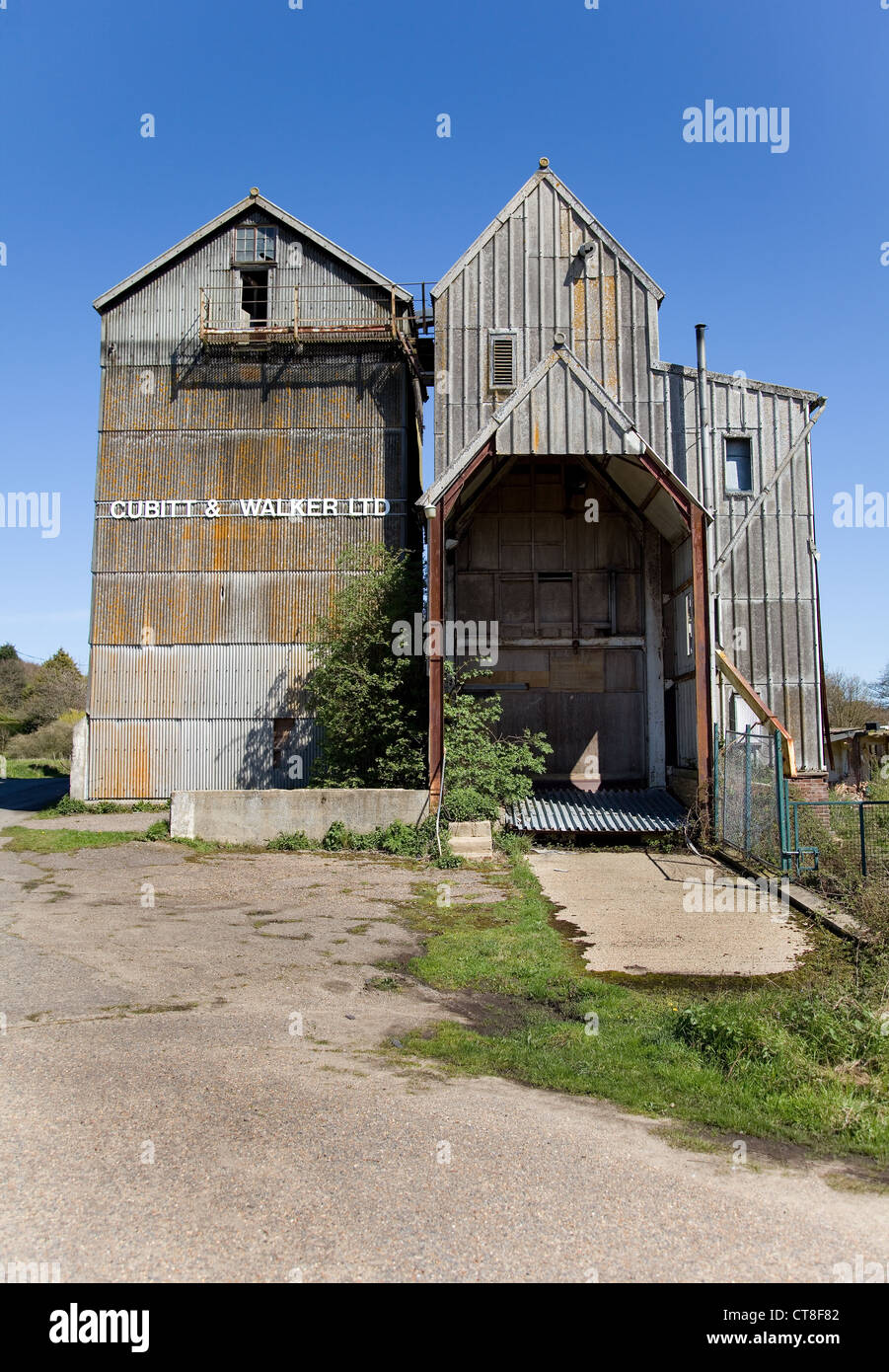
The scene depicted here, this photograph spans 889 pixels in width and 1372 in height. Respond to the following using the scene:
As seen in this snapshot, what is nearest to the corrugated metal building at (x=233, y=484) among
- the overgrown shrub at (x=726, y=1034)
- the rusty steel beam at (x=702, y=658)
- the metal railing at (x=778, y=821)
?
the rusty steel beam at (x=702, y=658)

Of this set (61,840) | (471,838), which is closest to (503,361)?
(471,838)

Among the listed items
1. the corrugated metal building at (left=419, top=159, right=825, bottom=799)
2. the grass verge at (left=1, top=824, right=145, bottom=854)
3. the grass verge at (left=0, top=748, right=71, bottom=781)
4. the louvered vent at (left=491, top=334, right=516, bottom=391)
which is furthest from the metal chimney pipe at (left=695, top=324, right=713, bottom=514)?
the grass verge at (left=0, top=748, right=71, bottom=781)

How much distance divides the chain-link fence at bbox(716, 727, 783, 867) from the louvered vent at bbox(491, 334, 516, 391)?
9.09 m

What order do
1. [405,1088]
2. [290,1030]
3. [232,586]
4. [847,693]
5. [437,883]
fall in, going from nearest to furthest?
[405,1088] → [290,1030] → [437,883] → [232,586] → [847,693]

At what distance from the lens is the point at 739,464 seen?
789 inches

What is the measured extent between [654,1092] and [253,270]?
24.9 meters

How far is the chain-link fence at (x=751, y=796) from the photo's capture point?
13969mm

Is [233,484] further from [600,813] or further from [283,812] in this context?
[600,813]

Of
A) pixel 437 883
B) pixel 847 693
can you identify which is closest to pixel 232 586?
pixel 437 883

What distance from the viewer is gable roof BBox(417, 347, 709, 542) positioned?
1766cm

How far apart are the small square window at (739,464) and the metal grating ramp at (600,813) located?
22.3ft

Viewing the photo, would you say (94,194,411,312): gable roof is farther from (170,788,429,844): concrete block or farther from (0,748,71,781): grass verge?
(0,748,71,781): grass verge

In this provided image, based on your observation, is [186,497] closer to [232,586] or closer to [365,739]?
[232,586]
